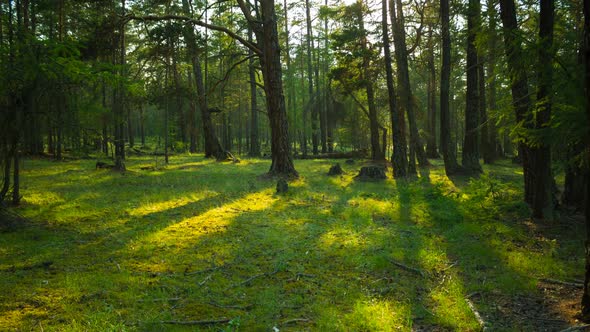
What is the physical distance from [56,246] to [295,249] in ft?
13.1

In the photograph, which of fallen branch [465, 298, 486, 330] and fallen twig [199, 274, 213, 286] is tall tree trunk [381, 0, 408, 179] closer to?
→ fallen branch [465, 298, 486, 330]

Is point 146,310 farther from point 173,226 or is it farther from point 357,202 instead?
point 357,202

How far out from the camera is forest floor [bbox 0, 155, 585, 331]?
→ 409cm

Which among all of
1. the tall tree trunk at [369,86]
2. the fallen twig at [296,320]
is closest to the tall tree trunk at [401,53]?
the tall tree trunk at [369,86]

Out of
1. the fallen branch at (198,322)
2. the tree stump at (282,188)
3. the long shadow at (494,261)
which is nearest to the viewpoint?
the fallen branch at (198,322)

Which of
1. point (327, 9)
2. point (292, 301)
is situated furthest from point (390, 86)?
point (292, 301)

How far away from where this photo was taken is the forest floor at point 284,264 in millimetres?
4086

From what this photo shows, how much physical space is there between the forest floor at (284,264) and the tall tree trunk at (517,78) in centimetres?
82

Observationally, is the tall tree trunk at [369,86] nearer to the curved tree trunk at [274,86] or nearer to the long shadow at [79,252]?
the curved tree trunk at [274,86]

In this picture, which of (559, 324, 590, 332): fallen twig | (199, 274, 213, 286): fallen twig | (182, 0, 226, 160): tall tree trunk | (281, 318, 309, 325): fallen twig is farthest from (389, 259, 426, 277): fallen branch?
(182, 0, 226, 160): tall tree trunk

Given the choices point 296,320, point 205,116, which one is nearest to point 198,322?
point 296,320

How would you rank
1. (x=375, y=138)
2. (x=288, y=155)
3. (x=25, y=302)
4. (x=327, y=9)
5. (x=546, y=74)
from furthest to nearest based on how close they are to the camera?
→ 1. (x=375, y=138)
2. (x=327, y=9)
3. (x=288, y=155)
4. (x=546, y=74)
5. (x=25, y=302)

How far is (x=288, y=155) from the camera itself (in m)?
14.8

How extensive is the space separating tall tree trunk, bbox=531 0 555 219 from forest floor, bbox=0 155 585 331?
51 cm
